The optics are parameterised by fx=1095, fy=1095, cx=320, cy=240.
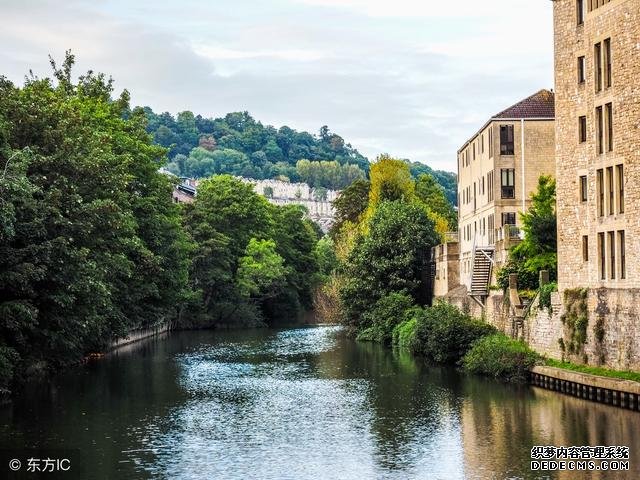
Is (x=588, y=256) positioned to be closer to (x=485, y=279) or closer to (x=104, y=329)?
(x=485, y=279)

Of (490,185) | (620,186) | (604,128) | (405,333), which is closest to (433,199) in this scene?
(490,185)

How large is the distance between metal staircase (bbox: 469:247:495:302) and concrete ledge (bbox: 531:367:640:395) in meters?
15.7

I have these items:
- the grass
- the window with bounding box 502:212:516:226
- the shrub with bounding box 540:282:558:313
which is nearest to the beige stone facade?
the shrub with bounding box 540:282:558:313

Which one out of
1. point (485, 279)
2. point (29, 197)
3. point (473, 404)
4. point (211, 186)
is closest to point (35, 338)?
point (29, 197)

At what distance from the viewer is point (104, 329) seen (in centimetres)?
6222

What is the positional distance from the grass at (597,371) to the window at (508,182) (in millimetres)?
25560

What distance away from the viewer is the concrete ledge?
4125cm

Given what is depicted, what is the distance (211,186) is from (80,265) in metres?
68.1

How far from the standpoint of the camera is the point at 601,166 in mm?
47281

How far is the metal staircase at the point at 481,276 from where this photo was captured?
66188mm

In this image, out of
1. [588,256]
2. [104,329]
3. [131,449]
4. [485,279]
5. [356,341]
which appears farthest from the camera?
[356,341]

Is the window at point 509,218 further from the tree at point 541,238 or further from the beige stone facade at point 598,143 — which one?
the beige stone facade at point 598,143

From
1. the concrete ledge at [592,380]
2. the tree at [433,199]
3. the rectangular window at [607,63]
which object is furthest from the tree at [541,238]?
the tree at [433,199]

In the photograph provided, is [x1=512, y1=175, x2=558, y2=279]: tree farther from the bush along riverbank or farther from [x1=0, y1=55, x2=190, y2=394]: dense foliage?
[x1=0, y1=55, x2=190, y2=394]: dense foliage
